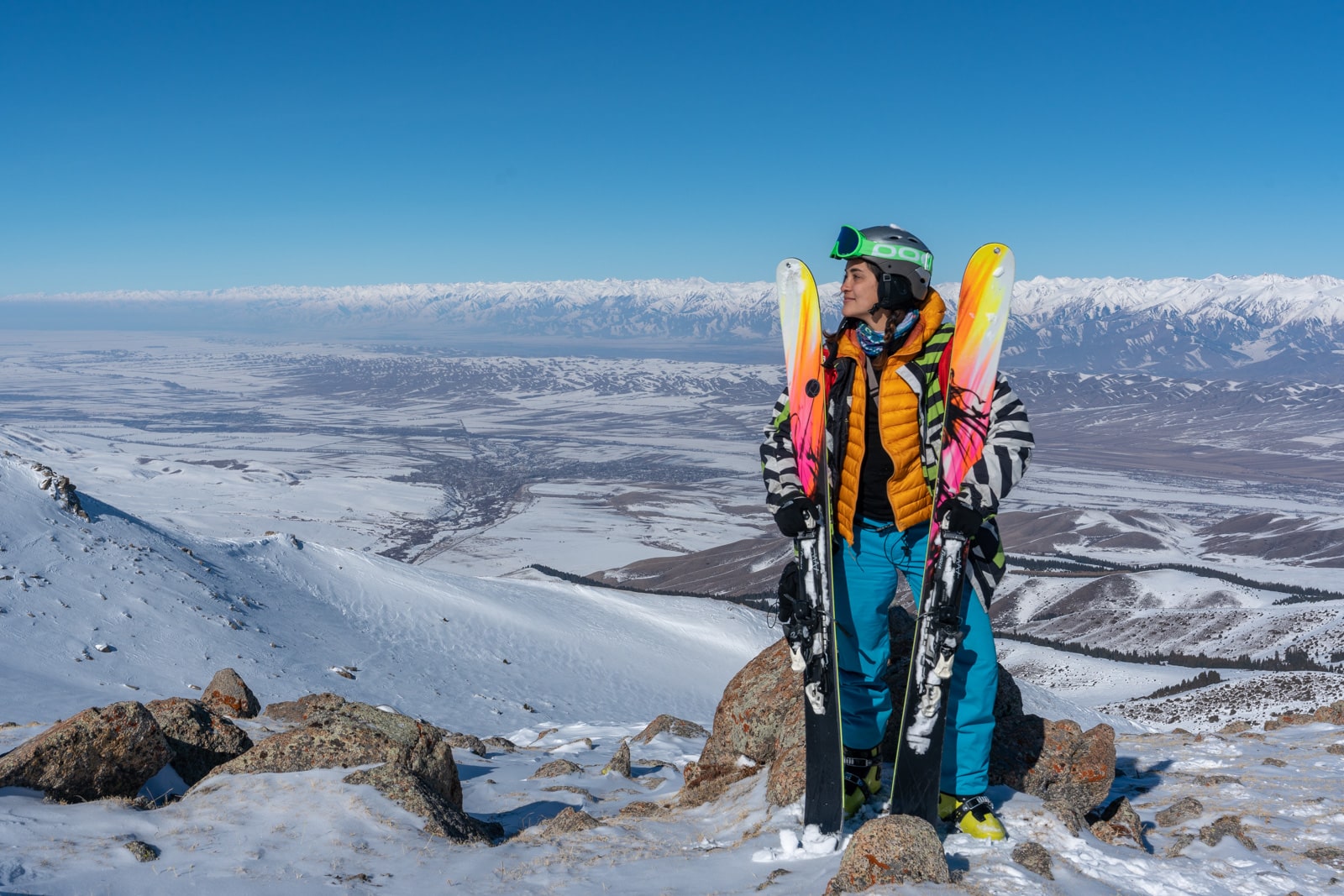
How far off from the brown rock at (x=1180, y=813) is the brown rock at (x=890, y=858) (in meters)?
3.25

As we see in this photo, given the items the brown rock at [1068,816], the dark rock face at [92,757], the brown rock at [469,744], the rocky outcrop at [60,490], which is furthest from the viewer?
the rocky outcrop at [60,490]

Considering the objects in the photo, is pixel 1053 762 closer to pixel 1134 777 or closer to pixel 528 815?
pixel 1134 777

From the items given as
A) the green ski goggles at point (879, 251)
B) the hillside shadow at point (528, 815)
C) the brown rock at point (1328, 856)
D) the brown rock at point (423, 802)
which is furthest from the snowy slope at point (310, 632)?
the brown rock at point (1328, 856)

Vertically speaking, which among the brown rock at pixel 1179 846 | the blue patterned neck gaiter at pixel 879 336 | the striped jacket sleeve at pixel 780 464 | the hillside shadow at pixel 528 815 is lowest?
the hillside shadow at pixel 528 815

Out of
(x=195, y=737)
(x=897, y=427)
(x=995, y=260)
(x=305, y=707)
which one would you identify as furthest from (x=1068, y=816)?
(x=305, y=707)

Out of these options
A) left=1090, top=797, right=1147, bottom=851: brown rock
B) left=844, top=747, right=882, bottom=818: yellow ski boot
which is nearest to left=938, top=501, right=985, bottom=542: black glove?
left=844, top=747, right=882, bottom=818: yellow ski boot

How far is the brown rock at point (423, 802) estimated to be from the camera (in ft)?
16.8

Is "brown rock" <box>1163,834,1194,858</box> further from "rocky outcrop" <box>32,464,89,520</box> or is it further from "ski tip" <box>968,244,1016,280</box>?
"rocky outcrop" <box>32,464,89,520</box>

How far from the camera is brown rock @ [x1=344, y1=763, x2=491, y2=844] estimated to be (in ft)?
16.8

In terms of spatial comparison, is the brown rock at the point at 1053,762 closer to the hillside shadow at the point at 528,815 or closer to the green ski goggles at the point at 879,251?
the hillside shadow at the point at 528,815

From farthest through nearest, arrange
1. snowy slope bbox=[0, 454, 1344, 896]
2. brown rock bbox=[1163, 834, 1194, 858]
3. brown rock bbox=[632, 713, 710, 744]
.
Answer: brown rock bbox=[632, 713, 710, 744] < brown rock bbox=[1163, 834, 1194, 858] < snowy slope bbox=[0, 454, 1344, 896]

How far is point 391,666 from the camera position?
2302 cm

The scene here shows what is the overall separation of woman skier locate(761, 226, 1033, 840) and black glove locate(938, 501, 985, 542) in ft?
0.07

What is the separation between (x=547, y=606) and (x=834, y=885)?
3042 cm
